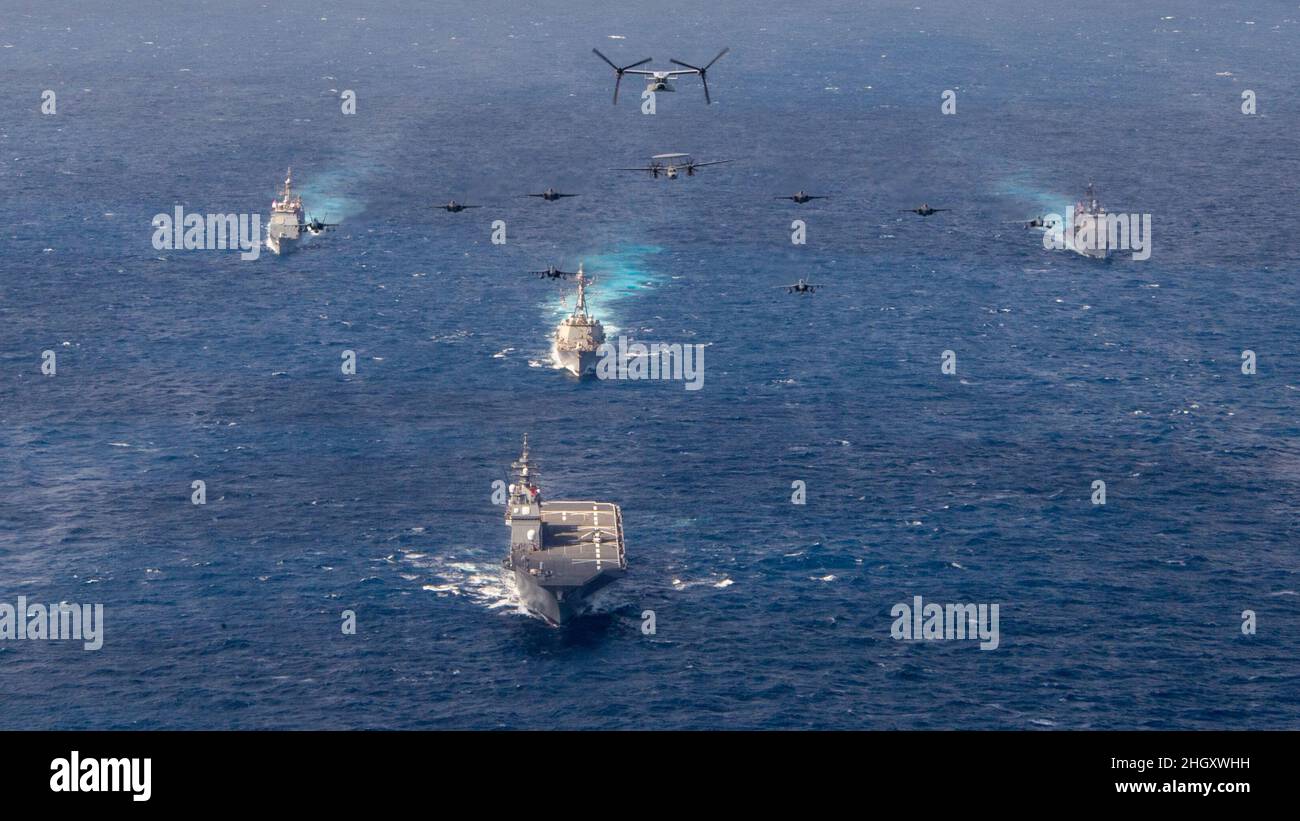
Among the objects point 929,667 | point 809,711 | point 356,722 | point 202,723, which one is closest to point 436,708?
point 356,722
